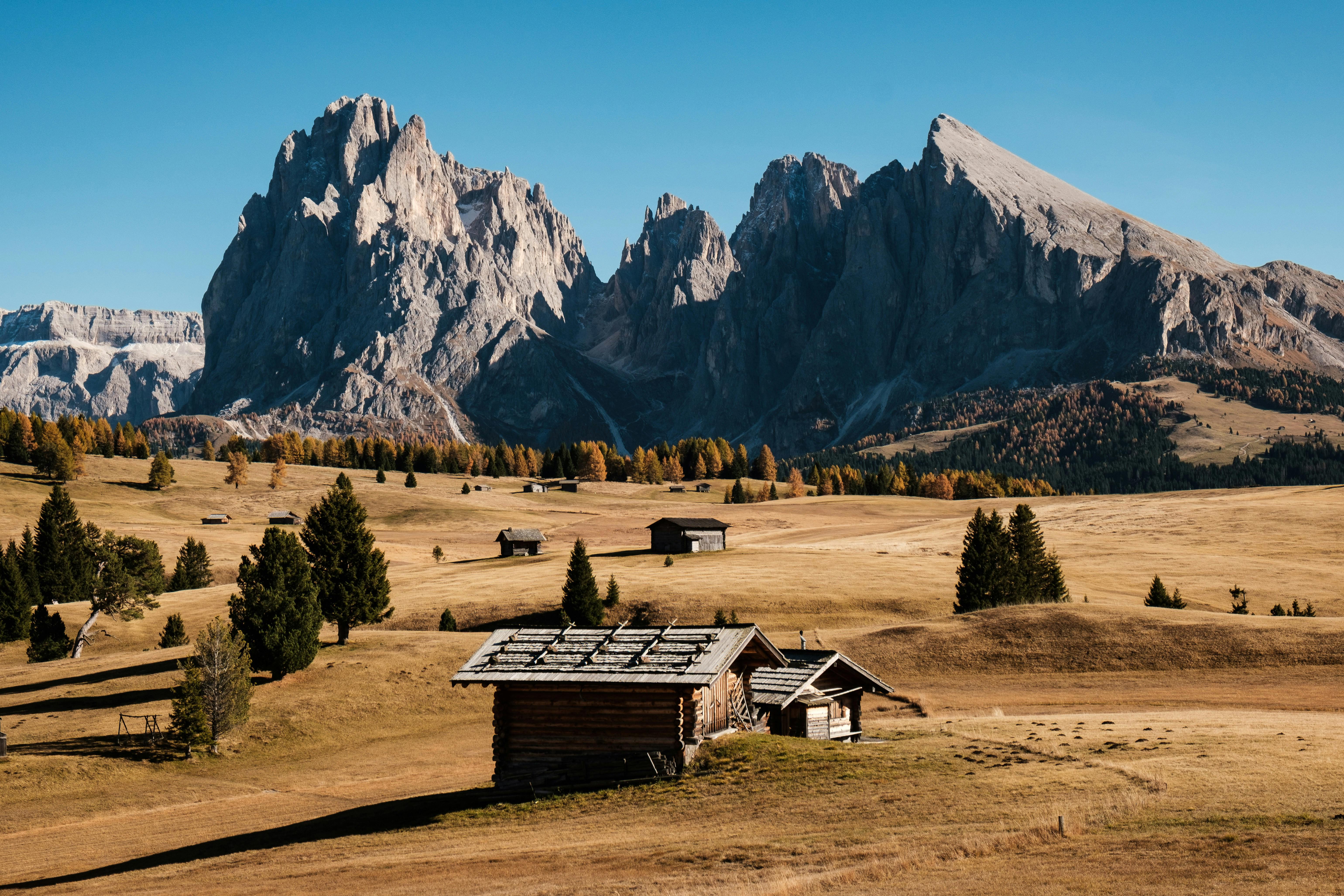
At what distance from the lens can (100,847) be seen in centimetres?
3197

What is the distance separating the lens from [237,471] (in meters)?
170

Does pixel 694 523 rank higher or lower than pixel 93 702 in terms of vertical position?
higher

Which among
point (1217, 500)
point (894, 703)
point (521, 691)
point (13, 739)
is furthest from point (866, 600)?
point (1217, 500)

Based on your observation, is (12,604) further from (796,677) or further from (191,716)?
(796,677)

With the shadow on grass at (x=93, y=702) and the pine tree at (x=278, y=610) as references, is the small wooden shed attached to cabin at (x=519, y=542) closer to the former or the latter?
the pine tree at (x=278, y=610)

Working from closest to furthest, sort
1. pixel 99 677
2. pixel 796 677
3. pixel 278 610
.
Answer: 1. pixel 796 677
2. pixel 278 610
3. pixel 99 677

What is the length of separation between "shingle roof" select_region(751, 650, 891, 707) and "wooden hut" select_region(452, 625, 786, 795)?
2181mm

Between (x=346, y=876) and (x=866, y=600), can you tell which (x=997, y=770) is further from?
(x=866, y=600)

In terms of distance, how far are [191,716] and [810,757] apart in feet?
97.2

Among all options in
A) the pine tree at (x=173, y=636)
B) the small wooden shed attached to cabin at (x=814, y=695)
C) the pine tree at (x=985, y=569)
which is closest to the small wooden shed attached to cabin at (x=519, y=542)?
the pine tree at (x=173, y=636)

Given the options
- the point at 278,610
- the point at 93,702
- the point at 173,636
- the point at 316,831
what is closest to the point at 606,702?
the point at 316,831

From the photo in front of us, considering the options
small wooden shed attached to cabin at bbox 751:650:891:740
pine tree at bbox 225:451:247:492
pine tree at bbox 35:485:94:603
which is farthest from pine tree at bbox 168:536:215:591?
pine tree at bbox 225:451:247:492

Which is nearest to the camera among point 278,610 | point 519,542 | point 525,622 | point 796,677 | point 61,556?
point 796,677

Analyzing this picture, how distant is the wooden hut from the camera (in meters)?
31.7
